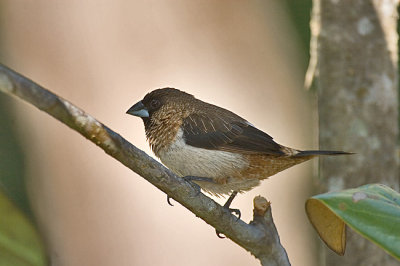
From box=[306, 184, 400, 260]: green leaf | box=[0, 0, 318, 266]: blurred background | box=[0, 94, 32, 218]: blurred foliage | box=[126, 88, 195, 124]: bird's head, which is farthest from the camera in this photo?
box=[0, 94, 32, 218]: blurred foliage

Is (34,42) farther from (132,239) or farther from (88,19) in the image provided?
(132,239)

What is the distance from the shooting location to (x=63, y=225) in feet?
16.5

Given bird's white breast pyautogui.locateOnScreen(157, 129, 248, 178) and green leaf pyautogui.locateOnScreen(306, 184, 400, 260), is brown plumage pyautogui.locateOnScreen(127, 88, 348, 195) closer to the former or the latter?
bird's white breast pyautogui.locateOnScreen(157, 129, 248, 178)

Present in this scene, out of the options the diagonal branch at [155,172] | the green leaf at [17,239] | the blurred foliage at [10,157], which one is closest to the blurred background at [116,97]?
the blurred foliage at [10,157]

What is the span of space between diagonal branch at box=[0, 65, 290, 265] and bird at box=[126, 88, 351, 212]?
60 centimetres

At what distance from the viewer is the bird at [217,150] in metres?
3.49

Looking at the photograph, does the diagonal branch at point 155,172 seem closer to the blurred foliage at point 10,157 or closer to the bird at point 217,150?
the bird at point 217,150

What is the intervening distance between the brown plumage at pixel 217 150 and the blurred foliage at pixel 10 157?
2.81 m

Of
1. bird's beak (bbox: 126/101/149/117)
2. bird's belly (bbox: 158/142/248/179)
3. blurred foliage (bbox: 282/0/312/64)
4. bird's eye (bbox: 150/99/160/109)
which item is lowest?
bird's belly (bbox: 158/142/248/179)

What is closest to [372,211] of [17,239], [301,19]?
[17,239]

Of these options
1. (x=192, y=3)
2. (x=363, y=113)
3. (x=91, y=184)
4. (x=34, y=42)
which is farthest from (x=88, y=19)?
(x=363, y=113)

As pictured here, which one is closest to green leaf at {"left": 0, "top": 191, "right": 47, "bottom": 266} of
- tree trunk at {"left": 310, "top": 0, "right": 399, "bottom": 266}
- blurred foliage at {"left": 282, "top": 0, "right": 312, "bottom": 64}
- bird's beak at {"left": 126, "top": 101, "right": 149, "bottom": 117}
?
bird's beak at {"left": 126, "top": 101, "right": 149, "bottom": 117}

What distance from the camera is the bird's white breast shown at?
347 cm

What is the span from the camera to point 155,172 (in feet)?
7.98
